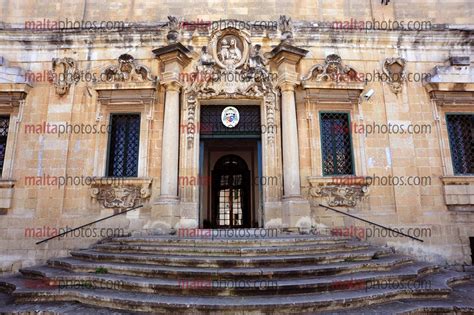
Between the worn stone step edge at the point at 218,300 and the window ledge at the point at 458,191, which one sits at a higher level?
the window ledge at the point at 458,191

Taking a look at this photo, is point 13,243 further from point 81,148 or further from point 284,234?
point 284,234

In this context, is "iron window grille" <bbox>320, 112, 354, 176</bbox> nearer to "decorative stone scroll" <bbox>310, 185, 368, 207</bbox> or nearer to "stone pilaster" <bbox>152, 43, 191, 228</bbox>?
"decorative stone scroll" <bbox>310, 185, 368, 207</bbox>

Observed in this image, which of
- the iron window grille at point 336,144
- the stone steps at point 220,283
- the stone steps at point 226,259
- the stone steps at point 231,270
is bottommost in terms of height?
the stone steps at point 220,283

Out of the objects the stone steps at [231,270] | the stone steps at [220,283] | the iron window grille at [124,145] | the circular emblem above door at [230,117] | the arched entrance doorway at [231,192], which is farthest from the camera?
the arched entrance doorway at [231,192]

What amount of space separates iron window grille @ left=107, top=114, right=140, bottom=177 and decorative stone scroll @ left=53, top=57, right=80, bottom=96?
176 centimetres

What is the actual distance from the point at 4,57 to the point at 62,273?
7.98 meters

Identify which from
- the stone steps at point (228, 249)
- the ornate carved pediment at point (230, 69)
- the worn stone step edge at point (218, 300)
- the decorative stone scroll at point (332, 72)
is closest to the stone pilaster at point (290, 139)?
the ornate carved pediment at point (230, 69)

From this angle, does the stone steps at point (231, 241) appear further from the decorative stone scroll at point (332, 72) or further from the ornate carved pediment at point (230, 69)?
the decorative stone scroll at point (332, 72)

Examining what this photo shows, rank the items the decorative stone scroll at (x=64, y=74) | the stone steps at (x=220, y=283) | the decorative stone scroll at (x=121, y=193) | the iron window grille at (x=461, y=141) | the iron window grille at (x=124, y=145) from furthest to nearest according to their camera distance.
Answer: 1. the decorative stone scroll at (x=64, y=74)
2. the iron window grille at (x=461, y=141)
3. the iron window grille at (x=124, y=145)
4. the decorative stone scroll at (x=121, y=193)
5. the stone steps at (x=220, y=283)

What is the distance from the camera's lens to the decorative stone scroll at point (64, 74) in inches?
407

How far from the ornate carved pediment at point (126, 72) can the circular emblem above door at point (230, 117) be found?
98.8 inches

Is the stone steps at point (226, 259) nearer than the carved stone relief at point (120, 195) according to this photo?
Yes

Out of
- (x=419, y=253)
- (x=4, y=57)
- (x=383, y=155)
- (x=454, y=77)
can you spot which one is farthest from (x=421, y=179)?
(x=4, y=57)

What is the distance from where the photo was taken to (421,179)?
998 cm
